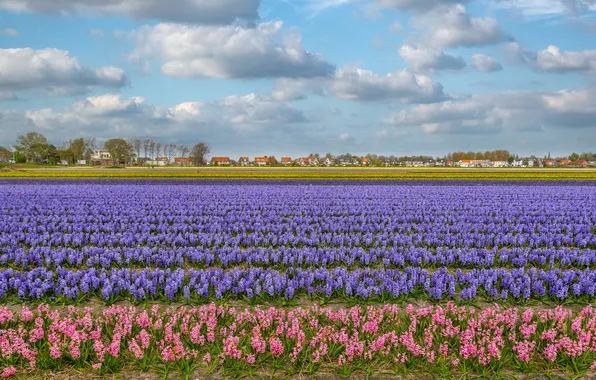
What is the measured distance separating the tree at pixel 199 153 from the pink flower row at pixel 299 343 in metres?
146

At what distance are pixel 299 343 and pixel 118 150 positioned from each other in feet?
511

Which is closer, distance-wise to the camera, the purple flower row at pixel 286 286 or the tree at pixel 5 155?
the purple flower row at pixel 286 286

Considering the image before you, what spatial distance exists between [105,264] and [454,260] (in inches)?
383

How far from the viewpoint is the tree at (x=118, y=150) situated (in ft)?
486

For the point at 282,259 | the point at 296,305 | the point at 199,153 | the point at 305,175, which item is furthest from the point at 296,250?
the point at 199,153

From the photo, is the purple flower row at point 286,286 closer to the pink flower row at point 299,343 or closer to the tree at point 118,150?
the pink flower row at point 299,343

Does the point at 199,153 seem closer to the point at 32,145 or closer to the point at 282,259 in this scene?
the point at 32,145

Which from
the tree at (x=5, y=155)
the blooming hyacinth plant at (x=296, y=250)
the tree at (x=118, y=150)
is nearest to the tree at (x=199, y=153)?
the tree at (x=118, y=150)

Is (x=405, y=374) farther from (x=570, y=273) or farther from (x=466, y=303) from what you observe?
(x=570, y=273)

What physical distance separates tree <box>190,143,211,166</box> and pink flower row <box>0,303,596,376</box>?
480 ft

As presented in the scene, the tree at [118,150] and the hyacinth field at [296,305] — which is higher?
Answer: the tree at [118,150]

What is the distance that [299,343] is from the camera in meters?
6.73

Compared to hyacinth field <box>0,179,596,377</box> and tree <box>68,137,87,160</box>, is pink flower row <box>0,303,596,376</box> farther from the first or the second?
tree <box>68,137,87,160</box>

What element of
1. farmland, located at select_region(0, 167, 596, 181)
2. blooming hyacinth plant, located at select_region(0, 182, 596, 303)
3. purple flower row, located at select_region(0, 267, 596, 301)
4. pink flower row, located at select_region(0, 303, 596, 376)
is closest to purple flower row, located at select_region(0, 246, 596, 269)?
blooming hyacinth plant, located at select_region(0, 182, 596, 303)
